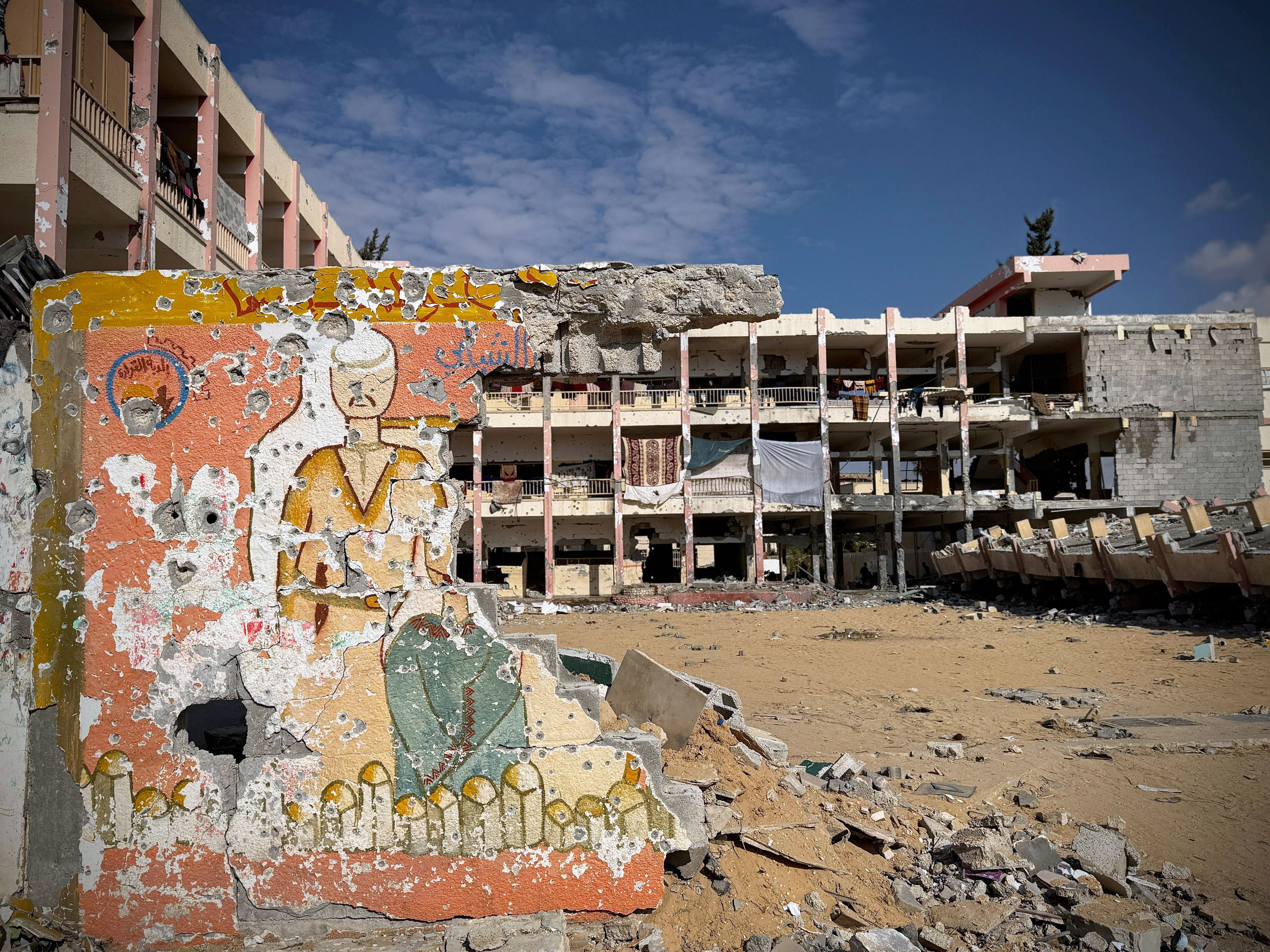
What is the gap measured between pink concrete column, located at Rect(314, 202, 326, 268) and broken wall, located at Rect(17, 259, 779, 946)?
61.3 ft

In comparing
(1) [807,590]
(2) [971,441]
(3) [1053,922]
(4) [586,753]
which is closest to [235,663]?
(4) [586,753]

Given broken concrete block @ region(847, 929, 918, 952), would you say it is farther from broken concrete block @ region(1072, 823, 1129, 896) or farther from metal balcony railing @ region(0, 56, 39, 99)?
metal balcony railing @ region(0, 56, 39, 99)

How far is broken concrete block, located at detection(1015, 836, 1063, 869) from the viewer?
4.27 m

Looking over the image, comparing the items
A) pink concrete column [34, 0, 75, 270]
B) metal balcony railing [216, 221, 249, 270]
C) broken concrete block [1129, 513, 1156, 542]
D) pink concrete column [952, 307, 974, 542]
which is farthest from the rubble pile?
pink concrete column [952, 307, 974, 542]

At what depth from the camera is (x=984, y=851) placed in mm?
4176

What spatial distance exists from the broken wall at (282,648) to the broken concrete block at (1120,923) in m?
1.87

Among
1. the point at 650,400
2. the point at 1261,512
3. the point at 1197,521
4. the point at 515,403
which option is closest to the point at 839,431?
the point at 650,400

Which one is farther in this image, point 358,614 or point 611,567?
point 611,567

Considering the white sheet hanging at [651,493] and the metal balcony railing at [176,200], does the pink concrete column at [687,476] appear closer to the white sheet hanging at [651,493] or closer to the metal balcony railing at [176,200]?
the white sheet hanging at [651,493]

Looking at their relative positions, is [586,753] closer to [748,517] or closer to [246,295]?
[246,295]

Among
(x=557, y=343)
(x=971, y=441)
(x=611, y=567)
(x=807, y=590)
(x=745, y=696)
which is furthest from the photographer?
(x=971, y=441)

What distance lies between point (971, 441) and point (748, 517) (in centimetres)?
1174

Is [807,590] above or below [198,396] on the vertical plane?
below

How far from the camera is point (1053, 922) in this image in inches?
148
